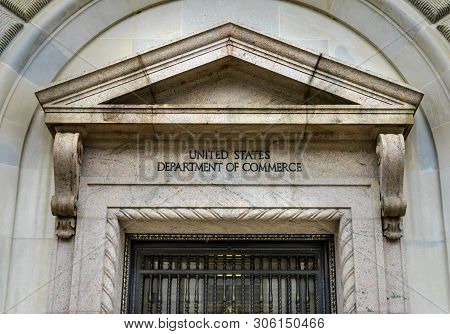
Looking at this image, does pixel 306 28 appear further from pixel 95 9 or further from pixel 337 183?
pixel 95 9

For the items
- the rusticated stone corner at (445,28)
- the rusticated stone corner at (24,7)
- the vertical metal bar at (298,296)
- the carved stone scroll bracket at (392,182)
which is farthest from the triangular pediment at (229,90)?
the vertical metal bar at (298,296)

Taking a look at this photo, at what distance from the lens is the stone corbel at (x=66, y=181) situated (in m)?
6.84

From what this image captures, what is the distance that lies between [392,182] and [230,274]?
78.4 inches

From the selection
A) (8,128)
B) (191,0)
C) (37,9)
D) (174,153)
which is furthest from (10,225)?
(191,0)

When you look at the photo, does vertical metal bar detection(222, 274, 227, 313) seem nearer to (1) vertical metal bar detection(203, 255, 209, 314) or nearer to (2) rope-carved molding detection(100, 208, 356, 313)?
(1) vertical metal bar detection(203, 255, 209, 314)

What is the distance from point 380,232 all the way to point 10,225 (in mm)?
3857

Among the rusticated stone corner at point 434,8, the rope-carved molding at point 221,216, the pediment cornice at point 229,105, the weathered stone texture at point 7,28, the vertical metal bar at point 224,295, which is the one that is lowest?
the vertical metal bar at point 224,295

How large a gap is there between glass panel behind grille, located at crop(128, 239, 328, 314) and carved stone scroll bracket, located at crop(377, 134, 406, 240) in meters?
0.90

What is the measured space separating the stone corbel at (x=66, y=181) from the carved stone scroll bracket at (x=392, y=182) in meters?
3.12

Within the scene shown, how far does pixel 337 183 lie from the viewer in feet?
23.5

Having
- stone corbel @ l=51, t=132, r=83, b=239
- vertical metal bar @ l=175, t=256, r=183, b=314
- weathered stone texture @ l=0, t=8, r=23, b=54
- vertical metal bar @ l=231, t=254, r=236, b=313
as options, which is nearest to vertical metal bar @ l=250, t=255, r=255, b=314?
vertical metal bar @ l=231, t=254, r=236, b=313

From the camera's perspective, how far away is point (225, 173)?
23.7ft

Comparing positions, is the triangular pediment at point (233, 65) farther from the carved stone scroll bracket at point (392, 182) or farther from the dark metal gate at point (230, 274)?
the dark metal gate at point (230, 274)
